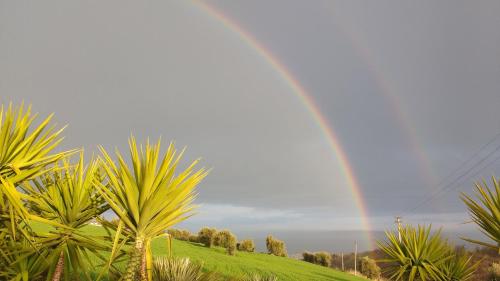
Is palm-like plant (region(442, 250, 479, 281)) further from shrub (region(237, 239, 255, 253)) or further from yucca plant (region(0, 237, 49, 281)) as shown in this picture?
shrub (region(237, 239, 255, 253))

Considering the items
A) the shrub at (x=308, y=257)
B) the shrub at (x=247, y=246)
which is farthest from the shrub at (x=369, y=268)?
the shrub at (x=247, y=246)

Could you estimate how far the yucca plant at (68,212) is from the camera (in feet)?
26.0

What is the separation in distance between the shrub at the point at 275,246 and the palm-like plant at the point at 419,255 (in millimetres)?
39354

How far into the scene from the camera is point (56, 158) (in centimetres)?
788

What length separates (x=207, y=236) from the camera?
42.7m

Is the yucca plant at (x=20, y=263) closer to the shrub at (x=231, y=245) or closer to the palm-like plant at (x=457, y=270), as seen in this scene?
the palm-like plant at (x=457, y=270)

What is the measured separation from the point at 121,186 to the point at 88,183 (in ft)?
4.74

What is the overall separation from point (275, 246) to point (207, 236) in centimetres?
1491

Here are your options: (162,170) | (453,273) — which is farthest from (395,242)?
(162,170)

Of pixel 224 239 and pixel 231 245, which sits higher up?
pixel 224 239

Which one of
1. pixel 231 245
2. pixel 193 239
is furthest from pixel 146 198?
pixel 193 239

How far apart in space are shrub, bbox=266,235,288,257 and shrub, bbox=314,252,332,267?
20.5ft

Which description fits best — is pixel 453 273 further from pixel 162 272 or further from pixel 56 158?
pixel 56 158

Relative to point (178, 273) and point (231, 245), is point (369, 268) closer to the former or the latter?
point (231, 245)
